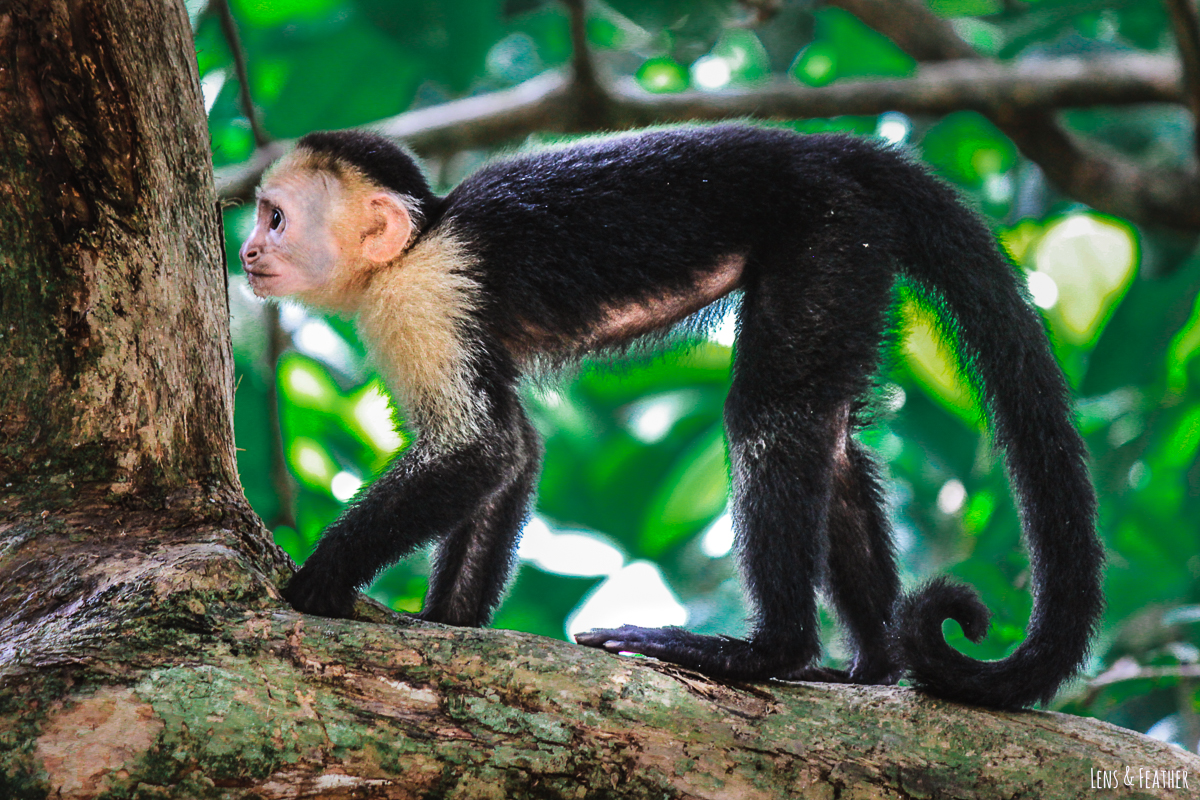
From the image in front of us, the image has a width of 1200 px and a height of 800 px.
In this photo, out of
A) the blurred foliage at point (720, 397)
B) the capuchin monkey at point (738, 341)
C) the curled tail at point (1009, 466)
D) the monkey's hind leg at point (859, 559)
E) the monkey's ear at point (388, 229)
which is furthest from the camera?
the blurred foliage at point (720, 397)

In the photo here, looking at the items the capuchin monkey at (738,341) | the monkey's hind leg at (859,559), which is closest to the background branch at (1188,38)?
the capuchin monkey at (738,341)

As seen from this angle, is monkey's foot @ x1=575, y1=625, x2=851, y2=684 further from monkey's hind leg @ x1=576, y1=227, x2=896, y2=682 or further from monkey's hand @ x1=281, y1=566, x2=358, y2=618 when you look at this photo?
monkey's hand @ x1=281, y1=566, x2=358, y2=618

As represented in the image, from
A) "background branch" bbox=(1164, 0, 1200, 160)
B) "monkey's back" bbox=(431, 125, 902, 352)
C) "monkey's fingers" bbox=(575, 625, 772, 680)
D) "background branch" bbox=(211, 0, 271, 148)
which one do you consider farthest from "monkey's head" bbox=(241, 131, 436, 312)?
"background branch" bbox=(1164, 0, 1200, 160)

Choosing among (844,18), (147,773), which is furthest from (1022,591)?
(844,18)

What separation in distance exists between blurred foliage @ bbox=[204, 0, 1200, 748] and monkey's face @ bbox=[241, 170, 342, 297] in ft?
2.36

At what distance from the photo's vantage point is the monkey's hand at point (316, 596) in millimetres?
2482

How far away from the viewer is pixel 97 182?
2426mm

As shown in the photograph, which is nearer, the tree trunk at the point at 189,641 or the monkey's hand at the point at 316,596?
the tree trunk at the point at 189,641

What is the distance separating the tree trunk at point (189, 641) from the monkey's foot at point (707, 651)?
17cm

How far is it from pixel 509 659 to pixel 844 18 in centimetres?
618

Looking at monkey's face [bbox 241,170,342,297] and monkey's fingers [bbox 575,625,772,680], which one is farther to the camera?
monkey's face [bbox 241,170,342,297]

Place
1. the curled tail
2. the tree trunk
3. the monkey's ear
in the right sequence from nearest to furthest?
1. the tree trunk
2. the curled tail
3. the monkey's ear

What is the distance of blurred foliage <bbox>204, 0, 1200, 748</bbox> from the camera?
165 inches

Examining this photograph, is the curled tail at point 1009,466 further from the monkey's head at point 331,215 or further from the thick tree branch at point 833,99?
the thick tree branch at point 833,99
